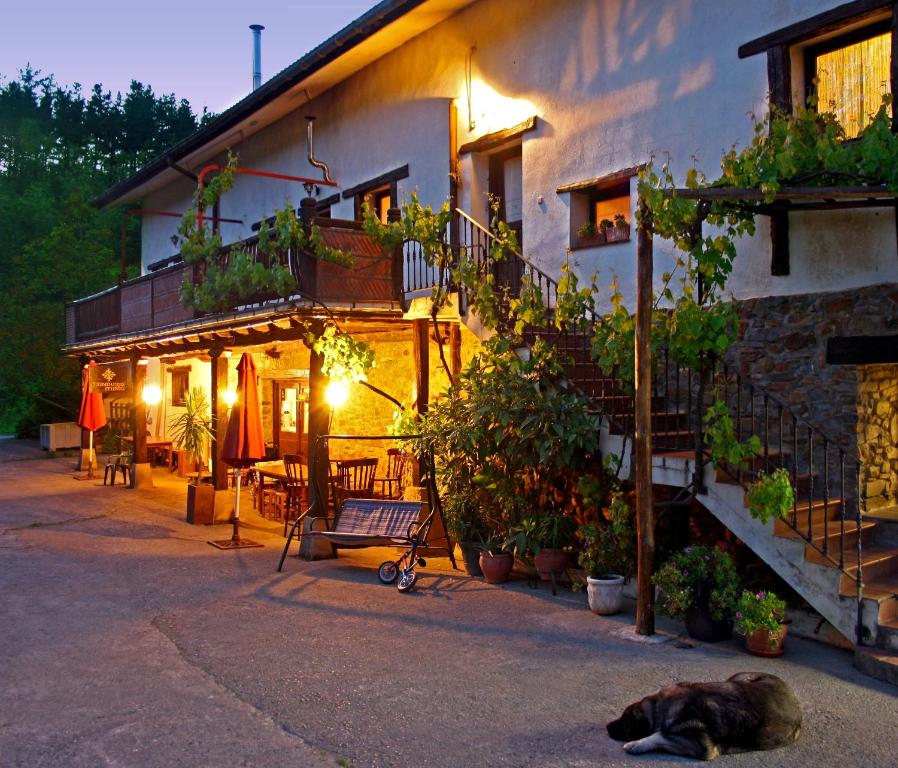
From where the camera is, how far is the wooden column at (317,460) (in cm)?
1076

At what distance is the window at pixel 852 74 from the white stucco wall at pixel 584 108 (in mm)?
402

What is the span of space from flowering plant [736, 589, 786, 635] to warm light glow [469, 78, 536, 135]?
681 cm

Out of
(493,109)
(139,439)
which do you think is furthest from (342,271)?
(139,439)

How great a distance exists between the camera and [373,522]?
991cm

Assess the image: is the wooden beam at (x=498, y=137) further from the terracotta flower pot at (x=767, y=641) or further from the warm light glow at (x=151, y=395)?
the warm light glow at (x=151, y=395)

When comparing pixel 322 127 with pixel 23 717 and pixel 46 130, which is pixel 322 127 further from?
pixel 46 130

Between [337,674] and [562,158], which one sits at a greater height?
[562,158]

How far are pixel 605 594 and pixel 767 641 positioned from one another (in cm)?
160

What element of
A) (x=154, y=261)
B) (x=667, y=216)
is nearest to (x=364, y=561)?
(x=667, y=216)

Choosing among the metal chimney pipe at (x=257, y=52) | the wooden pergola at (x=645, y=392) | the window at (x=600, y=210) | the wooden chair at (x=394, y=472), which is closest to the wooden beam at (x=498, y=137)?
the window at (x=600, y=210)

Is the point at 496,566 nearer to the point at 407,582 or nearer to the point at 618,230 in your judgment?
the point at 407,582

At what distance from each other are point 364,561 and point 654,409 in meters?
3.97

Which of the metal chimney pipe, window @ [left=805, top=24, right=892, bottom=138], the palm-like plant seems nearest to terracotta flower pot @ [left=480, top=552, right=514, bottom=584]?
window @ [left=805, top=24, right=892, bottom=138]

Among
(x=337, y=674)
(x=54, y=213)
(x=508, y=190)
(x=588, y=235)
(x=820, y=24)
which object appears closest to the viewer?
(x=337, y=674)
